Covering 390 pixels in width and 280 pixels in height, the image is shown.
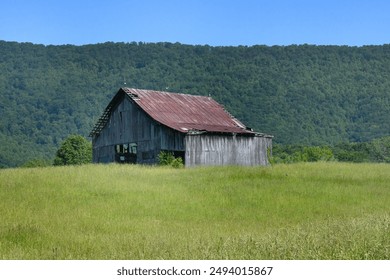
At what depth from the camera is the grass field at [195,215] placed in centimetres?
887

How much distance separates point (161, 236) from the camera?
40.5 feet

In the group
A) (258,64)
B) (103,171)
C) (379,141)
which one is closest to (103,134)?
(103,171)

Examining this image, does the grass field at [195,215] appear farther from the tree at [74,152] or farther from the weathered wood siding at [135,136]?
the tree at [74,152]

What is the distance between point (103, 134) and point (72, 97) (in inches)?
4864

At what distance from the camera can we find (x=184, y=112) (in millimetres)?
47719

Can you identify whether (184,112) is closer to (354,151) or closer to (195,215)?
(195,215)

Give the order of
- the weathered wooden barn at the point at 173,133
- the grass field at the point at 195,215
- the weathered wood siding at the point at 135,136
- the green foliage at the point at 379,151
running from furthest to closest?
the green foliage at the point at 379,151, the weathered wood siding at the point at 135,136, the weathered wooden barn at the point at 173,133, the grass field at the point at 195,215

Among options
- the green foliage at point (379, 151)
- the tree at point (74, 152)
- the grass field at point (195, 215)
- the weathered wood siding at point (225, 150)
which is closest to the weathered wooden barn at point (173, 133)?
the weathered wood siding at point (225, 150)

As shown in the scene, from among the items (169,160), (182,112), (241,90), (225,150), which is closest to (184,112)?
(182,112)

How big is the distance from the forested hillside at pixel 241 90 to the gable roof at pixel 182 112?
69.0 meters

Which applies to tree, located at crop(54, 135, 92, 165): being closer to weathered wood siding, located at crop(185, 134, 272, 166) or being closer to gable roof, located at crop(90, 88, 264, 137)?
gable roof, located at crop(90, 88, 264, 137)

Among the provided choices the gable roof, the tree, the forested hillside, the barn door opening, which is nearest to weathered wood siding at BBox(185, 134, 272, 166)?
the gable roof

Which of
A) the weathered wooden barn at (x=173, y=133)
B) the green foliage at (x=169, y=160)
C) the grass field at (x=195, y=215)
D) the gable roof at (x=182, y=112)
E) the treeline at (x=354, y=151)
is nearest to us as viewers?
the grass field at (x=195, y=215)

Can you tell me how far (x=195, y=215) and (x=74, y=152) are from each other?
252 ft
